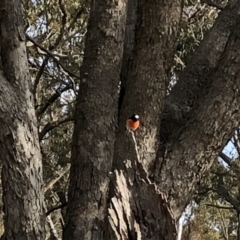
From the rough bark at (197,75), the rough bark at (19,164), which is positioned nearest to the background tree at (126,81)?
the rough bark at (197,75)

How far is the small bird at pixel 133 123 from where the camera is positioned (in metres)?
3.77

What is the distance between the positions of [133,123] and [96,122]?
0.82 ft

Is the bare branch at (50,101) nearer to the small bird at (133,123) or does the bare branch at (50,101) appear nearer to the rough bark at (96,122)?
the rough bark at (96,122)

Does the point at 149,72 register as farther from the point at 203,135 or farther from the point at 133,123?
the point at 203,135

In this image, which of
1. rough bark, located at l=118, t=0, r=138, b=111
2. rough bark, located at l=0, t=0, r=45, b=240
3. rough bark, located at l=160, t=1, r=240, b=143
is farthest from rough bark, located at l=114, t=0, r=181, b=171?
rough bark, located at l=0, t=0, r=45, b=240

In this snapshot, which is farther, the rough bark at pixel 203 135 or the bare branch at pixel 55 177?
the bare branch at pixel 55 177

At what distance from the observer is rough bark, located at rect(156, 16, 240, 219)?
3.70 meters

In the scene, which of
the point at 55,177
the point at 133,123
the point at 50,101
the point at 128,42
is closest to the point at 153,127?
the point at 133,123

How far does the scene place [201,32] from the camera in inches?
360

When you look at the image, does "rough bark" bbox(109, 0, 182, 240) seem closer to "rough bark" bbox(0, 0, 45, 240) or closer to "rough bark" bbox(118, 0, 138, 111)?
"rough bark" bbox(118, 0, 138, 111)

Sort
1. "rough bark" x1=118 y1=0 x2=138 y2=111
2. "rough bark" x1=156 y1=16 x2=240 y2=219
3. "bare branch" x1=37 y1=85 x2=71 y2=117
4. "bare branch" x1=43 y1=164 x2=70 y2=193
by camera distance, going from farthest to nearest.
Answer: "bare branch" x1=43 y1=164 x2=70 y2=193, "bare branch" x1=37 y1=85 x2=71 y2=117, "rough bark" x1=118 y1=0 x2=138 y2=111, "rough bark" x1=156 y1=16 x2=240 y2=219

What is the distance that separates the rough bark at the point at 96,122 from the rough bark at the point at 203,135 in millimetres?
368

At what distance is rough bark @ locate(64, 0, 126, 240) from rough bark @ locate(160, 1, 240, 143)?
404mm

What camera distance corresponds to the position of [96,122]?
3.89 m
